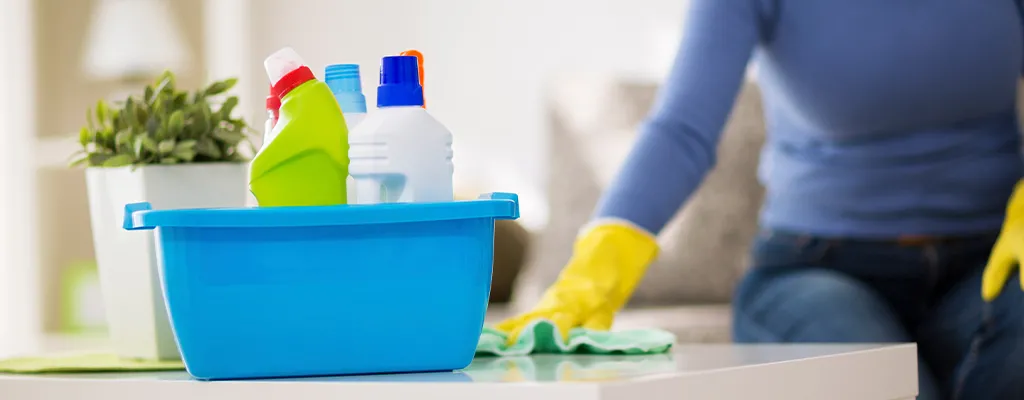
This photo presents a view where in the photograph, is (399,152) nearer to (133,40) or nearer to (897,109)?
(897,109)

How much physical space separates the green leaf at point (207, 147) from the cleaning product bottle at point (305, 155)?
222 millimetres

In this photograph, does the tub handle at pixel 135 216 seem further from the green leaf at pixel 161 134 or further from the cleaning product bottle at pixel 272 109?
the green leaf at pixel 161 134

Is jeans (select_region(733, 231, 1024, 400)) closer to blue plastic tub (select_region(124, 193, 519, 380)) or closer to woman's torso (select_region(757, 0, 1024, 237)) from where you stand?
woman's torso (select_region(757, 0, 1024, 237))

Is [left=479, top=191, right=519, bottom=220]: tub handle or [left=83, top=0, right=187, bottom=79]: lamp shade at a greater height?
[left=479, top=191, right=519, bottom=220]: tub handle

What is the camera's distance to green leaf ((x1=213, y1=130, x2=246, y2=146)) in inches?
38.4

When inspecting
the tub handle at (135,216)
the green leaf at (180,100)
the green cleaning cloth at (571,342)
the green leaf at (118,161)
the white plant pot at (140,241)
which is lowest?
the green cleaning cloth at (571,342)

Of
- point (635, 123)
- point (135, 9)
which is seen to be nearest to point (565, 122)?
point (635, 123)

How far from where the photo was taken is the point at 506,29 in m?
3.17

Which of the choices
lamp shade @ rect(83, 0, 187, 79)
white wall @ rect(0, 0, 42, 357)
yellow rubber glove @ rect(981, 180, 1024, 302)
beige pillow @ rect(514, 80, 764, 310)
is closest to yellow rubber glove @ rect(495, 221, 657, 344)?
yellow rubber glove @ rect(981, 180, 1024, 302)

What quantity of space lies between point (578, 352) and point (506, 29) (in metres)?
2.27

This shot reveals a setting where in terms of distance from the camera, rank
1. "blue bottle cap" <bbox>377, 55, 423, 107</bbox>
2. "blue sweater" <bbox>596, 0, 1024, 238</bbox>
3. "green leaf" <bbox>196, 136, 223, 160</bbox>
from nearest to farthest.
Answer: "blue bottle cap" <bbox>377, 55, 423, 107</bbox>
"green leaf" <bbox>196, 136, 223, 160</bbox>
"blue sweater" <bbox>596, 0, 1024, 238</bbox>

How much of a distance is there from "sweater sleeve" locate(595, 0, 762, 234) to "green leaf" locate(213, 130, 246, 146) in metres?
0.38

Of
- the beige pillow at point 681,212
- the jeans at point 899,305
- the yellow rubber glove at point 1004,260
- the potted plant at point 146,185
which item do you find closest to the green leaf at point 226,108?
the potted plant at point 146,185

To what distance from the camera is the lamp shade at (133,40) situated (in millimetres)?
3199
